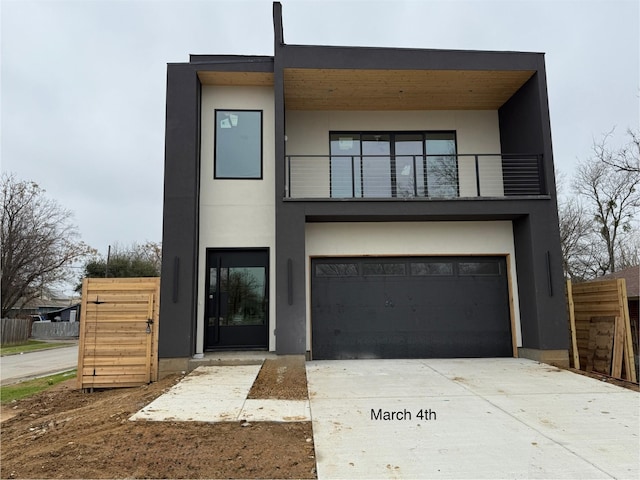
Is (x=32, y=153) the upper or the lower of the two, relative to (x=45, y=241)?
upper

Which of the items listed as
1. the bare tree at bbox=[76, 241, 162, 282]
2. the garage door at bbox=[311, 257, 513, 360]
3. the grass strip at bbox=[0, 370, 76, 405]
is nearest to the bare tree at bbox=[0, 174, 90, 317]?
the bare tree at bbox=[76, 241, 162, 282]

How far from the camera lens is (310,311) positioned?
9.74 m

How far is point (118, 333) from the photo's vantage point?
828 cm

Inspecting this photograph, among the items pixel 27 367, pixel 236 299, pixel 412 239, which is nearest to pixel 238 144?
pixel 236 299

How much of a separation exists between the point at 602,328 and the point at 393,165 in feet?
19.3

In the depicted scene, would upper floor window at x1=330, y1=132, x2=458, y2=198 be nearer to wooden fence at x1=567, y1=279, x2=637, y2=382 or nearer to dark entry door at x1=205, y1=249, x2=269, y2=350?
dark entry door at x1=205, y1=249, x2=269, y2=350

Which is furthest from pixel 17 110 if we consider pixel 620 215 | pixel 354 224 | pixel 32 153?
pixel 620 215

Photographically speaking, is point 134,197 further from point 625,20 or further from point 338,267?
point 625,20

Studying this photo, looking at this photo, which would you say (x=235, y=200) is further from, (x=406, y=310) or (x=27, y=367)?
(x=27, y=367)

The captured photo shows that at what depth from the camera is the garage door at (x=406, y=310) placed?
9.75 meters

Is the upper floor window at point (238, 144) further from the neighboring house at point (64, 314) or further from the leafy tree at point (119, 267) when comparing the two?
the neighboring house at point (64, 314)

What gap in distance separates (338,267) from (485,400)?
15.5 ft

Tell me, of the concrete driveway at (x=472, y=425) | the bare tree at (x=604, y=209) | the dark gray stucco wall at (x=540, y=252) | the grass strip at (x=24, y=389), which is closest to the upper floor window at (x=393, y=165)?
the dark gray stucco wall at (x=540, y=252)

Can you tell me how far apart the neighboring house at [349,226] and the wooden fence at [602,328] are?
70 cm
